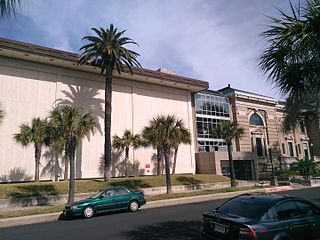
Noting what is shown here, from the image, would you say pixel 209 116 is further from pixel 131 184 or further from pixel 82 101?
pixel 131 184

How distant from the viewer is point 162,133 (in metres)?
25.0

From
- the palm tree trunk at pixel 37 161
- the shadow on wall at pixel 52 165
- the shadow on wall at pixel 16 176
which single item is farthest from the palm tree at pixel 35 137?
the shadow on wall at pixel 52 165

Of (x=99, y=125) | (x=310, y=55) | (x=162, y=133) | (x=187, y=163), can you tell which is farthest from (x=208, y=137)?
(x=310, y=55)

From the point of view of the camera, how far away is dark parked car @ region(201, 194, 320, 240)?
5.50 metres

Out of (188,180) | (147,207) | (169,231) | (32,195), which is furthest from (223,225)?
(188,180)

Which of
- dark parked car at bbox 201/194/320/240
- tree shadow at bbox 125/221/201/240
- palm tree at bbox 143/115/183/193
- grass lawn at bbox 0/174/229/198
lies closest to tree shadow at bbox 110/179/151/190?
grass lawn at bbox 0/174/229/198

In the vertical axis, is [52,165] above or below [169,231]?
above

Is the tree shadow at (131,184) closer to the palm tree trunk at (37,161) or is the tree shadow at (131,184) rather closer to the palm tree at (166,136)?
the palm tree at (166,136)

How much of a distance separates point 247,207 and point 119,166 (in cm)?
2993

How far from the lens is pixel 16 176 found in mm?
27938

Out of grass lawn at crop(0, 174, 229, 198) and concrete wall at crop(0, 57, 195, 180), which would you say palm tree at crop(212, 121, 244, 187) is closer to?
grass lawn at crop(0, 174, 229, 198)

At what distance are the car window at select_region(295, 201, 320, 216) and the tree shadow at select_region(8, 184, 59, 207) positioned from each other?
1992cm

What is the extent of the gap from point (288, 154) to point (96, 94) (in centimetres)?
4302

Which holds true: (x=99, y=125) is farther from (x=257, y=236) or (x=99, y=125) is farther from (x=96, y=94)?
(x=257, y=236)
